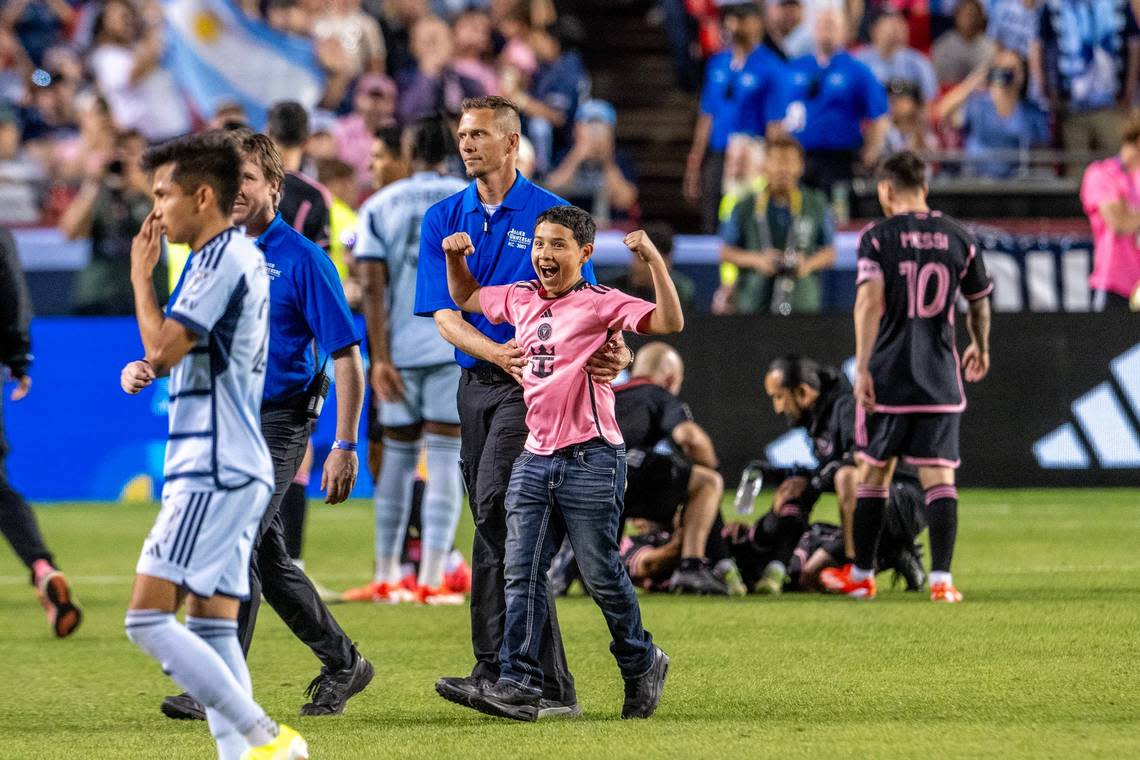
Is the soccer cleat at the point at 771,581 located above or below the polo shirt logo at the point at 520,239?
below

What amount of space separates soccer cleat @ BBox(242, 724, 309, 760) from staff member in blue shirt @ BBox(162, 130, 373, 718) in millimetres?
1284

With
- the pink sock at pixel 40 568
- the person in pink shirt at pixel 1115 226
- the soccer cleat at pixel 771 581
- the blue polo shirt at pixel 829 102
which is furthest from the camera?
the blue polo shirt at pixel 829 102

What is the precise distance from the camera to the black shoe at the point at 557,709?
6.43 m

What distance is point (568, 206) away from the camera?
639 cm

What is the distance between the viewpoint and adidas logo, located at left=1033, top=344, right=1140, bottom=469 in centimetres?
1443

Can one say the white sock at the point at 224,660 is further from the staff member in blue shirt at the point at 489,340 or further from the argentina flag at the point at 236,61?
the argentina flag at the point at 236,61

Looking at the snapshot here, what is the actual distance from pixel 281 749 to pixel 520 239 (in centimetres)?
227

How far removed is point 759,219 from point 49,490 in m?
6.19

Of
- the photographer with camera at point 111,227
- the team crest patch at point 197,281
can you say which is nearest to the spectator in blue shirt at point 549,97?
the photographer with camera at point 111,227

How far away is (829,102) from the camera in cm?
1688

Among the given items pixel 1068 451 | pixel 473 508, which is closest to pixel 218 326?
pixel 473 508

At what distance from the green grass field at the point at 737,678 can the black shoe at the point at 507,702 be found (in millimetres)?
56

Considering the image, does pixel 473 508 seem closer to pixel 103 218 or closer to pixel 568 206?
pixel 568 206

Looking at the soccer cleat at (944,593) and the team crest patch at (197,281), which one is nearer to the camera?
the team crest patch at (197,281)
